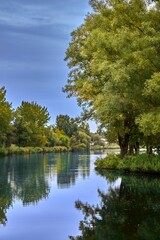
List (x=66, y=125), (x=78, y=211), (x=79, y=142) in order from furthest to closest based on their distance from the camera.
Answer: (x=66, y=125) → (x=79, y=142) → (x=78, y=211)

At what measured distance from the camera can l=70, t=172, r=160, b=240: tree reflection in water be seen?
34.1ft

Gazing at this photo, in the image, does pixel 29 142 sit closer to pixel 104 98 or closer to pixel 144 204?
pixel 104 98

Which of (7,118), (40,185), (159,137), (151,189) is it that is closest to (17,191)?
(40,185)

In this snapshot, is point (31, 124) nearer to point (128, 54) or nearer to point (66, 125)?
point (66, 125)

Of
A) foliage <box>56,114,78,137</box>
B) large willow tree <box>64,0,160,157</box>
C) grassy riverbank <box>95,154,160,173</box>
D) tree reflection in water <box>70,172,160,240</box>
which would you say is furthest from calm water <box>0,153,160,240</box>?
foliage <box>56,114,78,137</box>

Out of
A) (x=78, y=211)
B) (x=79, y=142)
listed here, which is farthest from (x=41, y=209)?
(x=79, y=142)

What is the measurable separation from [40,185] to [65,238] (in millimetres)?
11926

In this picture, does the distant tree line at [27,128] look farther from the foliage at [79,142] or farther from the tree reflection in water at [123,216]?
the tree reflection in water at [123,216]

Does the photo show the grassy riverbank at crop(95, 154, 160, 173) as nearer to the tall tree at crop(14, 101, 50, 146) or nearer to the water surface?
the water surface

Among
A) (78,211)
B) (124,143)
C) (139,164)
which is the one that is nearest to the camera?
(78,211)

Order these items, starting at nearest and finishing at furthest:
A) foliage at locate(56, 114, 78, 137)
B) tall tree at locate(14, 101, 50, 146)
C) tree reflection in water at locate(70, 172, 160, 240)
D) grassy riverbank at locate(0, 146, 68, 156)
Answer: tree reflection in water at locate(70, 172, 160, 240)
grassy riverbank at locate(0, 146, 68, 156)
tall tree at locate(14, 101, 50, 146)
foliage at locate(56, 114, 78, 137)

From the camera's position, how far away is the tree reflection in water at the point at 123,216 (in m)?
10.4

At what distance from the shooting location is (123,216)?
12711mm

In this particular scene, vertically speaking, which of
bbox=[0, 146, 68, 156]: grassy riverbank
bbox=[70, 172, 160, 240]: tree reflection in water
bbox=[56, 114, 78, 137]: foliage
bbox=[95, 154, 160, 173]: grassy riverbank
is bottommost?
bbox=[70, 172, 160, 240]: tree reflection in water
